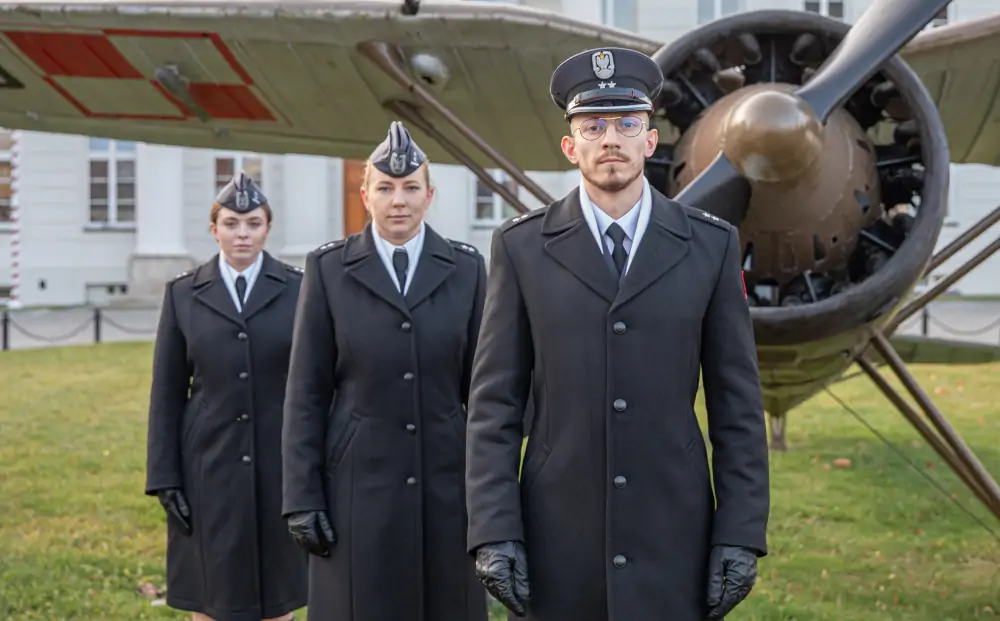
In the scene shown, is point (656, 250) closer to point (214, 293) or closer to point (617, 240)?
point (617, 240)

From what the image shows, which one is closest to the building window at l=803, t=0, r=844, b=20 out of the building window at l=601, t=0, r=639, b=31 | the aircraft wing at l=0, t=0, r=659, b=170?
the building window at l=601, t=0, r=639, b=31

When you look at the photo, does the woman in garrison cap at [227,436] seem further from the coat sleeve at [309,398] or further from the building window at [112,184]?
the building window at [112,184]

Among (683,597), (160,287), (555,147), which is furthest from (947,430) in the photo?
(160,287)

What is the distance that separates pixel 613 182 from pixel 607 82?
218 millimetres

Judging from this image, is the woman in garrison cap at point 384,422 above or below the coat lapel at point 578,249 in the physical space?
below

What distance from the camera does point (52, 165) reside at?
24.1m

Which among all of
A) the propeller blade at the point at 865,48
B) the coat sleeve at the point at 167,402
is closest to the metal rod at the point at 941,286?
the propeller blade at the point at 865,48

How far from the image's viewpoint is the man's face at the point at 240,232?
3.59m

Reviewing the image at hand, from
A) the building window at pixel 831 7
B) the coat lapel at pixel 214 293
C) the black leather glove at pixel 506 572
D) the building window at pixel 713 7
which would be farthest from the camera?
the building window at pixel 713 7

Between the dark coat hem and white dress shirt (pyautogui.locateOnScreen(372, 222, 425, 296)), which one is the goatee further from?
the dark coat hem

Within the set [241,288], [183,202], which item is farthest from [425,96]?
[183,202]

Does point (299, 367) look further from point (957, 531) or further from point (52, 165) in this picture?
point (52, 165)

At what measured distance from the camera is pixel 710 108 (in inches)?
151

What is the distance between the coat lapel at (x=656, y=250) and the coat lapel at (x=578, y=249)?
1.5 inches
